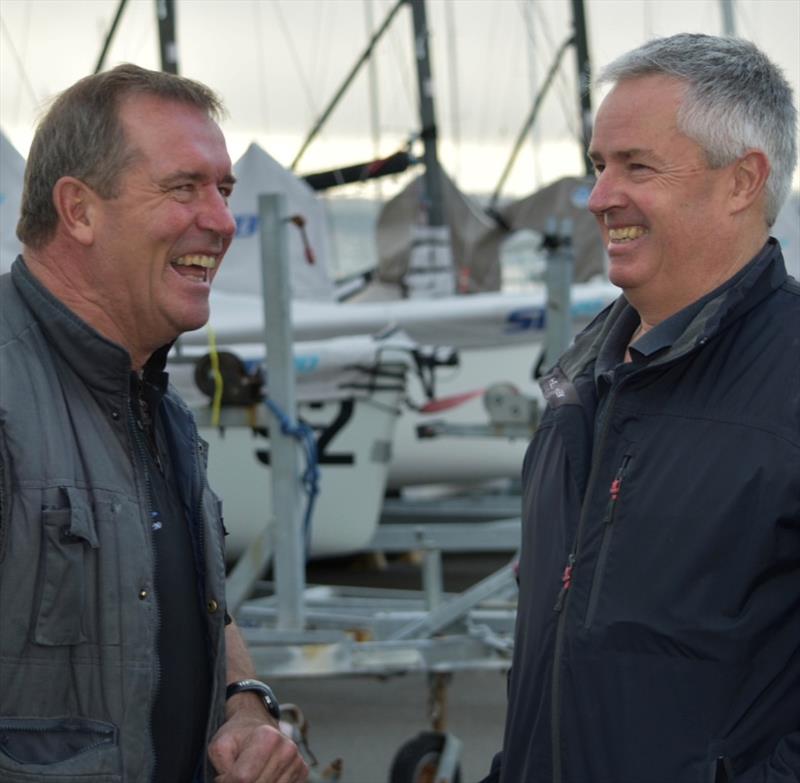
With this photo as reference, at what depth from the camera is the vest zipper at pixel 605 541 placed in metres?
2.31

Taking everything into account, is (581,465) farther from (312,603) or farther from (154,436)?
(312,603)

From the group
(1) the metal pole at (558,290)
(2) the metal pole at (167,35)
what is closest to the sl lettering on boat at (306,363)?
(1) the metal pole at (558,290)

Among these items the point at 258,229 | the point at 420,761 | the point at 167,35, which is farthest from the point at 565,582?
the point at 167,35

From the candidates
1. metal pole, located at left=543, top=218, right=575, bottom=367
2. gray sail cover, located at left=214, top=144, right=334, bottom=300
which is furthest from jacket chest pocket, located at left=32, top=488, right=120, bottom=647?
gray sail cover, located at left=214, top=144, right=334, bottom=300

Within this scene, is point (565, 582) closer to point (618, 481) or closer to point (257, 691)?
point (618, 481)

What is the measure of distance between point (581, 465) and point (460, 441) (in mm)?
11057

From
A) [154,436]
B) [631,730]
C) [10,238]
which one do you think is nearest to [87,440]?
[154,436]

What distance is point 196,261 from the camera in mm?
2490

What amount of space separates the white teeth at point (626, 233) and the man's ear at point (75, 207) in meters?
0.87

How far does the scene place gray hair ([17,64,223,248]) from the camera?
2.38 meters

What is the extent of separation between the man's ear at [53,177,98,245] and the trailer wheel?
10.4 ft

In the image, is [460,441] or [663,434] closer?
[663,434]

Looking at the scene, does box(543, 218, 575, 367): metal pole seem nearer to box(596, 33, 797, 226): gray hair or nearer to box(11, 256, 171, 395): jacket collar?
box(596, 33, 797, 226): gray hair

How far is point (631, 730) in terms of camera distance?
227cm
